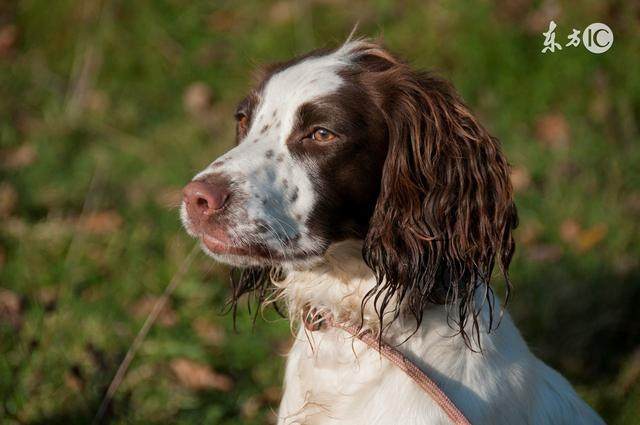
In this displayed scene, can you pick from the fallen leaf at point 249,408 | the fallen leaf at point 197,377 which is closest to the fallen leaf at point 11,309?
the fallen leaf at point 197,377

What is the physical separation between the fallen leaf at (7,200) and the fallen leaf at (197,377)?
1.64m

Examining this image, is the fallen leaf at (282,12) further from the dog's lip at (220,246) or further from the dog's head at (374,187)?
the dog's lip at (220,246)

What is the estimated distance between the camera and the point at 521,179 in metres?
5.20

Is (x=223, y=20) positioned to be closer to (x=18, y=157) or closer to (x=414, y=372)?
(x=18, y=157)

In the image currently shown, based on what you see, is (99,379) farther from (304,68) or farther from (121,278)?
(304,68)

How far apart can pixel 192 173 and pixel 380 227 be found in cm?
283

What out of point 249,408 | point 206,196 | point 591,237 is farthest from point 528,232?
point 206,196

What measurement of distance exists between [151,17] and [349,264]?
497cm

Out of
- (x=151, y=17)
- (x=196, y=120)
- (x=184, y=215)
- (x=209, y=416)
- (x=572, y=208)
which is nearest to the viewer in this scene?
(x=184, y=215)

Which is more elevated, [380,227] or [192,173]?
[380,227]

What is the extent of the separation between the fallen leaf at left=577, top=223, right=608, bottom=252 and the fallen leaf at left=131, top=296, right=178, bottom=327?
→ 2.09m

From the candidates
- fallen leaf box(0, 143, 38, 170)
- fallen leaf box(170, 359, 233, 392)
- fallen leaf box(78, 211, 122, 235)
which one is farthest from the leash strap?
fallen leaf box(0, 143, 38, 170)

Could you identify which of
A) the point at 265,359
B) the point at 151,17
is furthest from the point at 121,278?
the point at 151,17

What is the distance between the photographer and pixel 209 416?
353 centimetres
